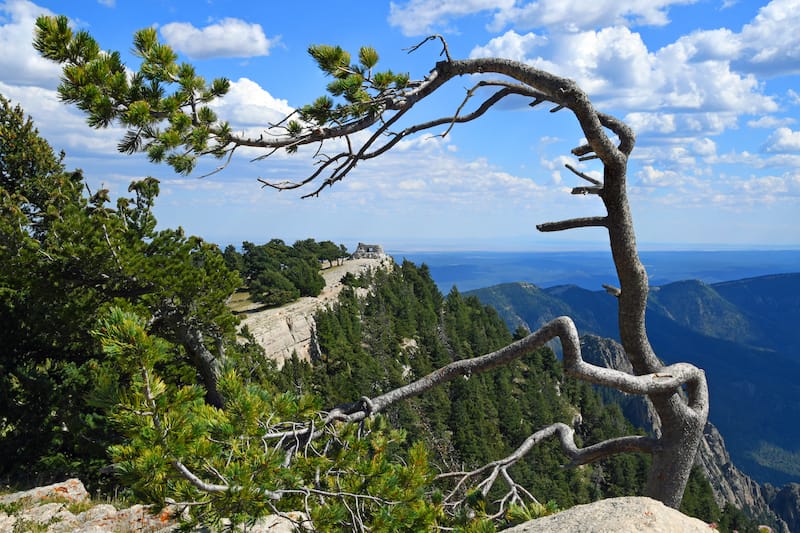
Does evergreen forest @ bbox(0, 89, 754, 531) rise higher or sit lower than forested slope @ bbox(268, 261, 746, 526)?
higher

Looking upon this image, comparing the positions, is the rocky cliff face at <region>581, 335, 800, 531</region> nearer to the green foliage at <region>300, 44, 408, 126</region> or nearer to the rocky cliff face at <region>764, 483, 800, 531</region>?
the rocky cliff face at <region>764, 483, 800, 531</region>

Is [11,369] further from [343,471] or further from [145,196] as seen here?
A: [343,471]

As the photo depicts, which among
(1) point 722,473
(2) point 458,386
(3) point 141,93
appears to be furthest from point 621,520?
(1) point 722,473

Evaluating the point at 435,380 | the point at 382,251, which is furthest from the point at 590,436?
the point at 435,380

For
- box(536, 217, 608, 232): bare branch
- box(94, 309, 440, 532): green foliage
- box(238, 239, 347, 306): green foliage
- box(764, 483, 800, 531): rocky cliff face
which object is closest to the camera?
box(94, 309, 440, 532): green foliage

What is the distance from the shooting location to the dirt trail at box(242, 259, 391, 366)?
146 ft

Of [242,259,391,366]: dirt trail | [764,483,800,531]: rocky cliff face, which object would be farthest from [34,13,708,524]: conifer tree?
[764,483,800,531]: rocky cliff face

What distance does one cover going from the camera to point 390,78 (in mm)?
4152

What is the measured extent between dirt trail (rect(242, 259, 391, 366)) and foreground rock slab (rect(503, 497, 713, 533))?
3879cm

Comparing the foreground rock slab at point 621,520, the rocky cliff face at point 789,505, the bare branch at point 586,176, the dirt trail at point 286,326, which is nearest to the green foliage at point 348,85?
the bare branch at point 586,176

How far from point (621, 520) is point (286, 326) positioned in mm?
45725

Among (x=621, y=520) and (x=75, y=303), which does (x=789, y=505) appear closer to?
(x=75, y=303)

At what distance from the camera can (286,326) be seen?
48.0 meters

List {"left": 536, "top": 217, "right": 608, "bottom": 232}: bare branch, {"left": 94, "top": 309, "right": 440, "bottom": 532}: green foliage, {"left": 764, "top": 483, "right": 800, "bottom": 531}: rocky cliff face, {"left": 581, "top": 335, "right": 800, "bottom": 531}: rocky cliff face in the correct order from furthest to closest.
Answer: {"left": 764, "top": 483, "right": 800, "bottom": 531}: rocky cliff face → {"left": 581, "top": 335, "right": 800, "bottom": 531}: rocky cliff face → {"left": 536, "top": 217, "right": 608, "bottom": 232}: bare branch → {"left": 94, "top": 309, "right": 440, "bottom": 532}: green foliage
